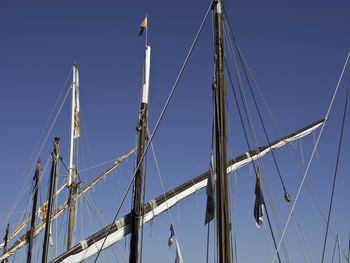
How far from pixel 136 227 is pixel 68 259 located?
3.25 meters

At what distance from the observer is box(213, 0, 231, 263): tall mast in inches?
439

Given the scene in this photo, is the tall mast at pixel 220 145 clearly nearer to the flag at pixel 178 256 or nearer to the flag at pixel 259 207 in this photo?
the flag at pixel 259 207

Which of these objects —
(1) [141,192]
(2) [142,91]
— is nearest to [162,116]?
(1) [141,192]

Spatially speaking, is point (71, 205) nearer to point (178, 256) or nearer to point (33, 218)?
point (33, 218)

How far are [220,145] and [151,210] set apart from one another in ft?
28.8

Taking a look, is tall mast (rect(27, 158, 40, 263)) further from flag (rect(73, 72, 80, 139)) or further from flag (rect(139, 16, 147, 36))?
flag (rect(139, 16, 147, 36))

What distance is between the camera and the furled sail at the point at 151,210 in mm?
18188

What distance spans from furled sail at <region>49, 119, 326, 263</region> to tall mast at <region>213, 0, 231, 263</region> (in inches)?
155

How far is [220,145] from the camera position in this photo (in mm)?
11961

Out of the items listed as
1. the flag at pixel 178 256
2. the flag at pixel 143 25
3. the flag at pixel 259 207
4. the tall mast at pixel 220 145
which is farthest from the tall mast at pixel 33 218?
the tall mast at pixel 220 145

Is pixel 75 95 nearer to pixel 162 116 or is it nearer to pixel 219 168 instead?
pixel 162 116

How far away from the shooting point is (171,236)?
A: 879 inches

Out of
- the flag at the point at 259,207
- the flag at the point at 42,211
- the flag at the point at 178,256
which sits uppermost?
the flag at the point at 42,211

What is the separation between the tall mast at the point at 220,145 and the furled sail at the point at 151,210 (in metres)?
3.94
